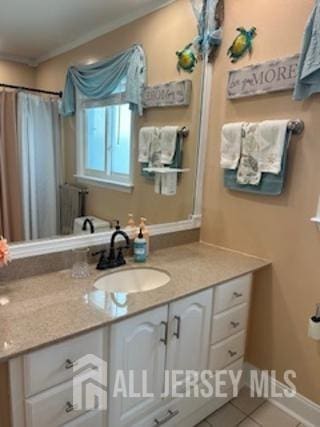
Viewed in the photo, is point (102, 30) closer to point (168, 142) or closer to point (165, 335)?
point (168, 142)

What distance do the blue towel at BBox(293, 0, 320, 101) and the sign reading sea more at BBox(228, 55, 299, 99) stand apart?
3.7 inches

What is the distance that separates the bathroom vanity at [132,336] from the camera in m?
1.05

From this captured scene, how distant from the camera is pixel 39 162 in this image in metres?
1.49

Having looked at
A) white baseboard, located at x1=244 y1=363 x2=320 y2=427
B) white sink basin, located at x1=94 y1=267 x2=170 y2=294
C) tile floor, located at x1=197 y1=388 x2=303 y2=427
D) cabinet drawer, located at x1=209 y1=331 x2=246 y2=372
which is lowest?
tile floor, located at x1=197 y1=388 x2=303 y2=427

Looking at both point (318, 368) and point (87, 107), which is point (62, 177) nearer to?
point (87, 107)

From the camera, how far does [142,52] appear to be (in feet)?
5.88

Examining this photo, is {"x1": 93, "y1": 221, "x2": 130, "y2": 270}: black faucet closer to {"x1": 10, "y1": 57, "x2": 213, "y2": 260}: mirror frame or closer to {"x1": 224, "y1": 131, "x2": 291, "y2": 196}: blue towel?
{"x1": 10, "y1": 57, "x2": 213, "y2": 260}: mirror frame

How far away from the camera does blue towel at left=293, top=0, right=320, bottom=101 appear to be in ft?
4.63

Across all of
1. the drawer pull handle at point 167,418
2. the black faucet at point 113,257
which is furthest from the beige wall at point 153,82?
the drawer pull handle at point 167,418

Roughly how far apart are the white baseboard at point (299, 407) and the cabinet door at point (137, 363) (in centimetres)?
84

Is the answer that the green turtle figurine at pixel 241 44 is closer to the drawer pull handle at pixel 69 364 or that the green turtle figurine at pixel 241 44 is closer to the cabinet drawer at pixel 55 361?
the cabinet drawer at pixel 55 361

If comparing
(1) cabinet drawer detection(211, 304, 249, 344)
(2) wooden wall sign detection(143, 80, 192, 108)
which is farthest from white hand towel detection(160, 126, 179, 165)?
(1) cabinet drawer detection(211, 304, 249, 344)

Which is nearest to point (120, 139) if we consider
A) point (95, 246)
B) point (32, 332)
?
point (95, 246)

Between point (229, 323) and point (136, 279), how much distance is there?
547 millimetres
